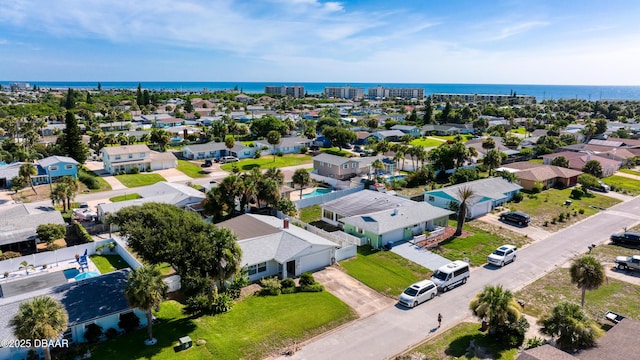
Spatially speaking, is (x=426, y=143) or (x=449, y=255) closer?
(x=449, y=255)

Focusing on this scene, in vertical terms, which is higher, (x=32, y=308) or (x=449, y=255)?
(x=32, y=308)

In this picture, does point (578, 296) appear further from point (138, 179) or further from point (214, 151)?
point (214, 151)

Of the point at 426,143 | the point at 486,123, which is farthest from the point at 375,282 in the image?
the point at 486,123

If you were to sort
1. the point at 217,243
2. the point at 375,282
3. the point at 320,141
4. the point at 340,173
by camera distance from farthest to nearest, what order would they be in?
the point at 320,141 → the point at 340,173 → the point at 375,282 → the point at 217,243

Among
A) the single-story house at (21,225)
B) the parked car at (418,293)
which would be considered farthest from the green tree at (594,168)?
the single-story house at (21,225)

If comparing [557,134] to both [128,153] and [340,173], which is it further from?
[128,153]

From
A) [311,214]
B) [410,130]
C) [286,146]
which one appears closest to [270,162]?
[286,146]

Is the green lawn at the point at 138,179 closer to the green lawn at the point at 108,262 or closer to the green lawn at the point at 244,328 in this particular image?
the green lawn at the point at 108,262

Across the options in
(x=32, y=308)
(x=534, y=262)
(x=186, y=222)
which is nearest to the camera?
(x=32, y=308)
